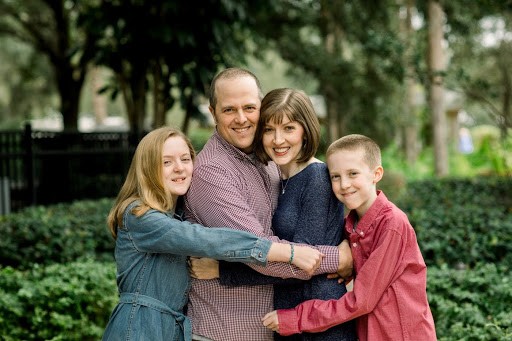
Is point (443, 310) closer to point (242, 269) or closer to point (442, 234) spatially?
point (442, 234)

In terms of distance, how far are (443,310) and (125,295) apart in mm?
2218

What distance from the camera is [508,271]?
16.4 feet

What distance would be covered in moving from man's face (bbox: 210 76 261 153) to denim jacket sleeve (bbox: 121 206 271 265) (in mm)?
482

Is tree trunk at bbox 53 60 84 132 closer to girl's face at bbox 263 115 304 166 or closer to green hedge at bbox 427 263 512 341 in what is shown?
green hedge at bbox 427 263 512 341

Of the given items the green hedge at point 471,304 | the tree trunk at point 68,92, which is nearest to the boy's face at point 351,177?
the green hedge at point 471,304

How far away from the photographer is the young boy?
8.40ft

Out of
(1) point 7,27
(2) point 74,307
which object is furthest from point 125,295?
(1) point 7,27

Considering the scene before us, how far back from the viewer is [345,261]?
8.71 ft

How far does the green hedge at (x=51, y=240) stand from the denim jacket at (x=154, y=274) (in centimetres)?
298

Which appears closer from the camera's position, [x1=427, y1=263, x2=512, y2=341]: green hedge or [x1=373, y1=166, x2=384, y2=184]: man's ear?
[x1=373, y1=166, x2=384, y2=184]: man's ear

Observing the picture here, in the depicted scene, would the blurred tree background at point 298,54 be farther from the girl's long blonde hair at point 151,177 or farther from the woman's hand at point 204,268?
the woman's hand at point 204,268

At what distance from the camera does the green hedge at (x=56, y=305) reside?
4.11 metres

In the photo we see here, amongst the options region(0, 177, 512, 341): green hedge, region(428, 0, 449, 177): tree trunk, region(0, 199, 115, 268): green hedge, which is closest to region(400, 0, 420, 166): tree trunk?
region(428, 0, 449, 177): tree trunk

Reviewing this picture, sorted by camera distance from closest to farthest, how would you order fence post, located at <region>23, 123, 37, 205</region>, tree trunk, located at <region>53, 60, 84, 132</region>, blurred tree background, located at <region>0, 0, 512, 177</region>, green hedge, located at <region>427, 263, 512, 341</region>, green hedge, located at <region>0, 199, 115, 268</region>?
1. green hedge, located at <region>427, 263, 512, 341</region>
2. green hedge, located at <region>0, 199, 115, 268</region>
3. blurred tree background, located at <region>0, 0, 512, 177</region>
4. fence post, located at <region>23, 123, 37, 205</region>
5. tree trunk, located at <region>53, 60, 84, 132</region>
